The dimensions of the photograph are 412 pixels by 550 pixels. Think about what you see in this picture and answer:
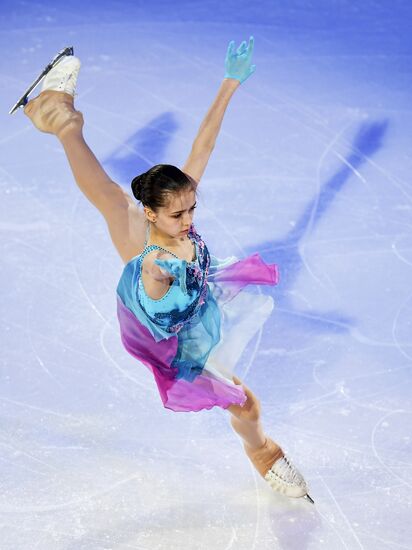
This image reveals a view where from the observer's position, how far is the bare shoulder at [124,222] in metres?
3.44

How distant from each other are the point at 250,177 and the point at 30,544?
2.56 m

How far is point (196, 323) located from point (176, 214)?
1.42 feet

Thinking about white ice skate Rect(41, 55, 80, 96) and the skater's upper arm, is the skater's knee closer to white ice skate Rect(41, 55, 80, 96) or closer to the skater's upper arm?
the skater's upper arm

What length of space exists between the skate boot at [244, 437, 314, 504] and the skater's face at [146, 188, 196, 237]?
915mm

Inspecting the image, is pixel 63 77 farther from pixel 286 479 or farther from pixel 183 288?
pixel 286 479

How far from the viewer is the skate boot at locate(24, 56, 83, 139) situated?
376 centimetres

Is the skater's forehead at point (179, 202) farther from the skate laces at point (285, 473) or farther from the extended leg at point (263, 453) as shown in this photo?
the skate laces at point (285, 473)

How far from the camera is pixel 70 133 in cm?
371

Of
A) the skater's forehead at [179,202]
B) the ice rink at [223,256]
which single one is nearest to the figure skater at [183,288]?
the skater's forehead at [179,202]

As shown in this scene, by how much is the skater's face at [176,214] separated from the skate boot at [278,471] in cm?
92

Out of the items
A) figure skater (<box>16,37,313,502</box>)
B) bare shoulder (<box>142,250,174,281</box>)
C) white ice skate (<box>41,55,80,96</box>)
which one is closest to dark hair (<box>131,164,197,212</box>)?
figure skater (<box>16,37,313,502</box>)

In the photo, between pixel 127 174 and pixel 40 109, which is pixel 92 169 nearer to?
pixel 40 109

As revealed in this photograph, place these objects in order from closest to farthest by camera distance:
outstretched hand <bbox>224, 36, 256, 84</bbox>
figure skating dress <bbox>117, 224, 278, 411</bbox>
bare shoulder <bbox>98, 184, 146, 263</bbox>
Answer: figure skating dress <bbox>117, 224, 278, 411</bbox> < bare shoulder <bbox>98, 184, 146, 263</bbox> < outstretched hand <bbox>224, 36, 256, 84</bbox>

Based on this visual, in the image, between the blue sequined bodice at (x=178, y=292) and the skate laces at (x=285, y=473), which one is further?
the skate laces at (x=285, y=473)
